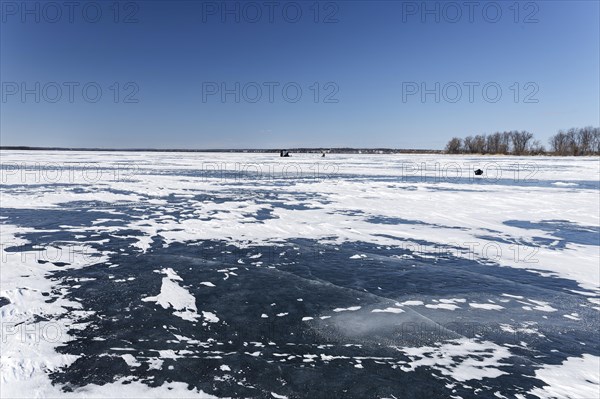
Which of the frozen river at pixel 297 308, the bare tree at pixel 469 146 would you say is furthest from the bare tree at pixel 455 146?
the frozen river at pixel 297 308

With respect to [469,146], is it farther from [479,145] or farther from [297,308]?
[297,308]

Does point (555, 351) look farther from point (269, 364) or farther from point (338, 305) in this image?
point (269, 364)

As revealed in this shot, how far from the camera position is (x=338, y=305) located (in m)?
4.69

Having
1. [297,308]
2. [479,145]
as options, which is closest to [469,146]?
[479,145]

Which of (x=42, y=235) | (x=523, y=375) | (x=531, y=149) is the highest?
(x=531, y=149)

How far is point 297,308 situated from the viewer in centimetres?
457

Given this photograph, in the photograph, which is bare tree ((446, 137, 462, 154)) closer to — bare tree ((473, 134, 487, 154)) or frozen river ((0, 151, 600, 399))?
bare tree ((473, 134, 487, 154))

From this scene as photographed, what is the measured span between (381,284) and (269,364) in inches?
101

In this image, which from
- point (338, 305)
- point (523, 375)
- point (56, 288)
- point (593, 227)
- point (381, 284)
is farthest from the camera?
point (593, 227)

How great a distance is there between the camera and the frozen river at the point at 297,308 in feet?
10.3

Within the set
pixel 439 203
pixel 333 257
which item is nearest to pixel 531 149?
pixel 439 203

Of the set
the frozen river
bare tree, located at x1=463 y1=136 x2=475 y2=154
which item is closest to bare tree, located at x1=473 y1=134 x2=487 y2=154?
bare tree, located at x1=463 y1=136 x2=475 y2=154

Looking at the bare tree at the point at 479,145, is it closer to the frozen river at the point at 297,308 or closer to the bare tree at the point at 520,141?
the bare tree at the point at 520,141

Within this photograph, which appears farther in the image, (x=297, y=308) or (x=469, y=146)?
(x=469, y=146)
